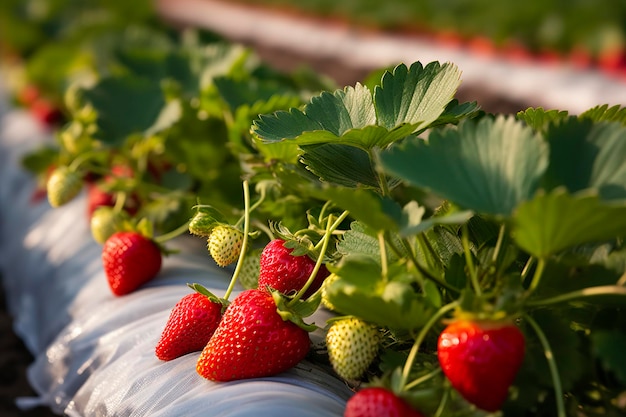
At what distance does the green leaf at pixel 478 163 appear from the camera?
3.01 ft

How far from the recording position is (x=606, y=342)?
0.91 metres

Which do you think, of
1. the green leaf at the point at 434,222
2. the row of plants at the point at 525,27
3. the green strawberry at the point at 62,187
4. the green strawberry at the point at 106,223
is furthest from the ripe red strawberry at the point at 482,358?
the row of plants at the point at 525,27

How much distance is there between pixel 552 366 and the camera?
2.96 ft

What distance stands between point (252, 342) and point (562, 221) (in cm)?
44

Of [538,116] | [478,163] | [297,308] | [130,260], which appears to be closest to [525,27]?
[130,260]

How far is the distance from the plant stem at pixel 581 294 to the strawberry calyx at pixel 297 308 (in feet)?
0.99

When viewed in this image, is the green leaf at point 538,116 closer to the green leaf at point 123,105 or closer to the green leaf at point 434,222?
the green leaf at point 434,222

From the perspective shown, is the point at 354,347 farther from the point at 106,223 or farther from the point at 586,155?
the point at 106,223

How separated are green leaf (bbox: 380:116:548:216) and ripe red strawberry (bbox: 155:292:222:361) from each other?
1.36ft

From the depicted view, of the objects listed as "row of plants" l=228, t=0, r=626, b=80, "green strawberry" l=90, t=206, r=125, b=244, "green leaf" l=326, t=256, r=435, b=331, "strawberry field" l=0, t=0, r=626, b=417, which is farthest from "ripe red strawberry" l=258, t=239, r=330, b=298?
"row of plants" l=228, t=0, r=626, b=80

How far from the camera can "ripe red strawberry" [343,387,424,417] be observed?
3.03 feet

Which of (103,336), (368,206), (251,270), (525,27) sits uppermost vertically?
(368,206)

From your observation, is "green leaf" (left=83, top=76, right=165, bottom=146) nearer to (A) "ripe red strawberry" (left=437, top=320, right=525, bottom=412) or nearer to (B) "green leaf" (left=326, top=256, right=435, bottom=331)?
(B) "green leaf" (left=326, top=256, right=435, bottom=331)

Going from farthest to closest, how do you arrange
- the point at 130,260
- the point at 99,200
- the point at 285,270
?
1. the point at 99,200
2. the point at 130,260
3. the point at 285,270
